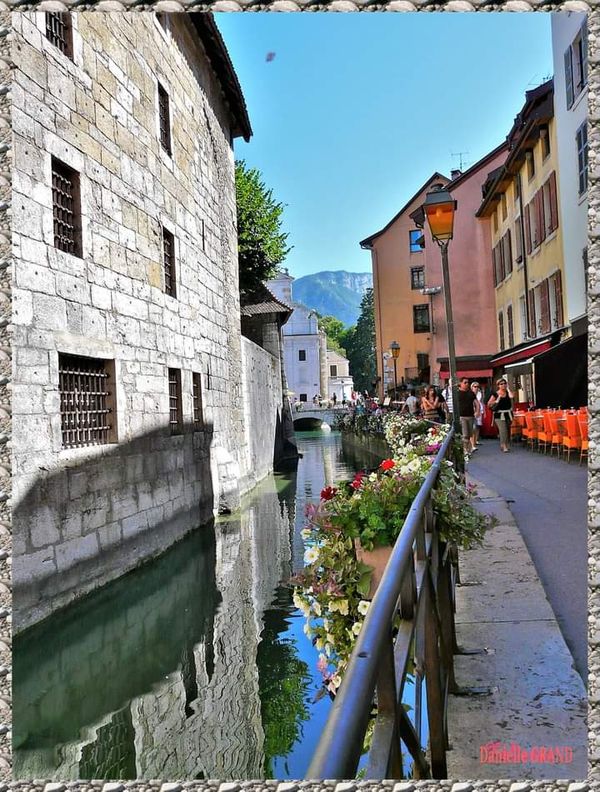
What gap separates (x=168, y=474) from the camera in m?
9.60

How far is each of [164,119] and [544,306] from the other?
8.89m

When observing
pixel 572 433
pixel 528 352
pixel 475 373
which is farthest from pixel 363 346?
pixel 572 433

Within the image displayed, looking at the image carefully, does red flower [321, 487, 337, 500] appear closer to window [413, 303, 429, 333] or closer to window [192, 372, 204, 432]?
window [192, 372, 204, 432]

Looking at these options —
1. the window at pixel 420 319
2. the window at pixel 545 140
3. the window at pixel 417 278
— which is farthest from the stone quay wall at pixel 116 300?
the window at pixel 417 278

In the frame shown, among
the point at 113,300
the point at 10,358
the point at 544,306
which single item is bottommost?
the point at 10,358

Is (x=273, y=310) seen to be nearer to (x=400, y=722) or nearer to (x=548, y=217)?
(x=548, y=217)

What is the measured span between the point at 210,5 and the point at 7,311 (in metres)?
0.91

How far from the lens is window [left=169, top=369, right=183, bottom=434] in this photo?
10219 mm

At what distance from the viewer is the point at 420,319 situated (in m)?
35.3

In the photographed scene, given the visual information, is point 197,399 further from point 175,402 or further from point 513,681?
point 513,681

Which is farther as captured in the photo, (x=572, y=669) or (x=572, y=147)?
(x=572, y=147)

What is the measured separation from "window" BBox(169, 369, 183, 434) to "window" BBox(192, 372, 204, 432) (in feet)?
2.76

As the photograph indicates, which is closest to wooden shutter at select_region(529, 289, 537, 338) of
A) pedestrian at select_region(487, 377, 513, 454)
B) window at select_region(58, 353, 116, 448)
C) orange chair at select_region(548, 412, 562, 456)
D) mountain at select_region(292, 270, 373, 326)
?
pedestrian at select_region(487, 377, 513, 454)

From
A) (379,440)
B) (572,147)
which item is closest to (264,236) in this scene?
(379,440)
